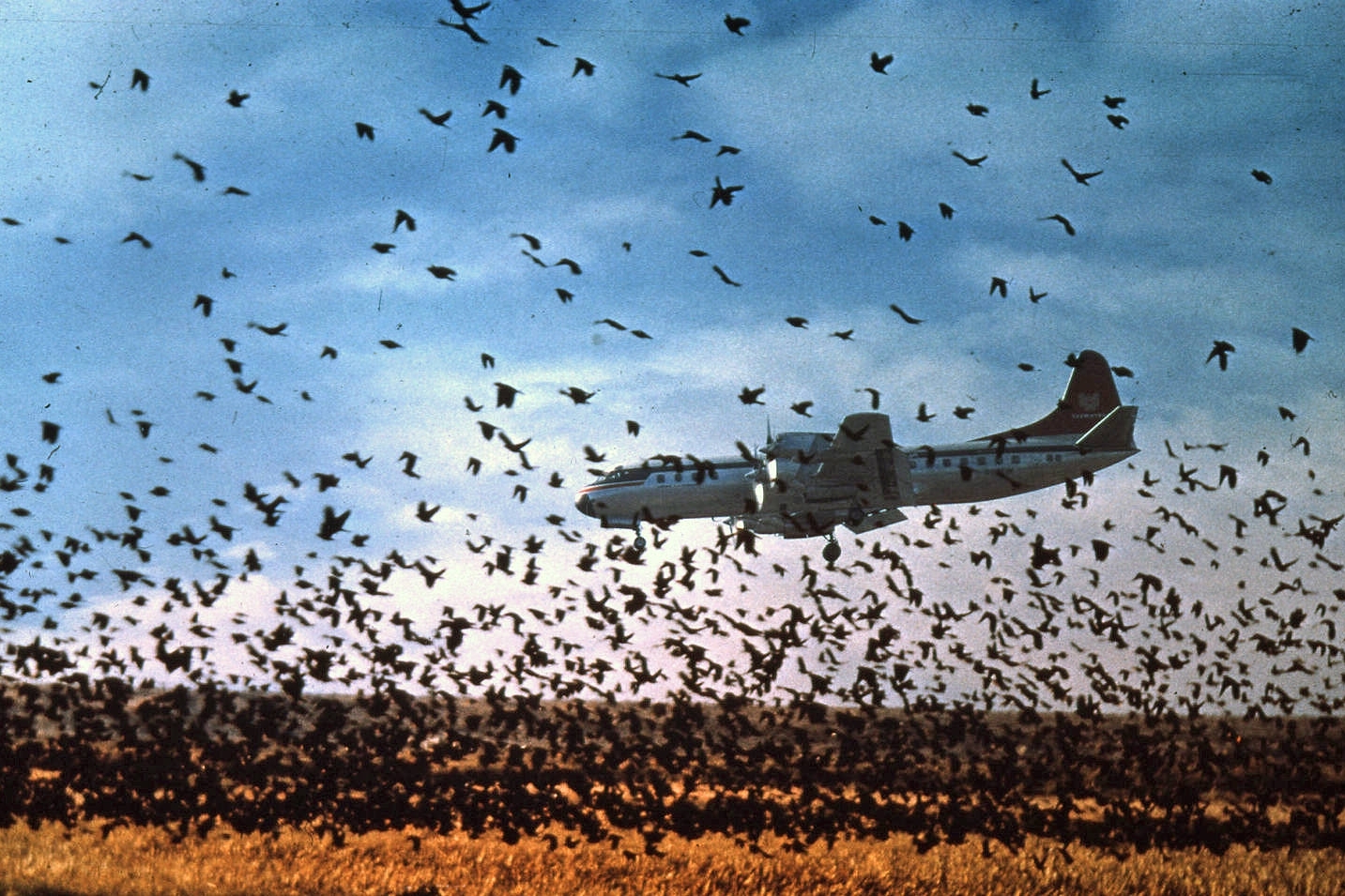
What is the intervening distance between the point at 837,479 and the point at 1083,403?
28.4 m

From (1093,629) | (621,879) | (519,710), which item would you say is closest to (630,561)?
(519,710)

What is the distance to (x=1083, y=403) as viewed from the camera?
248 feet

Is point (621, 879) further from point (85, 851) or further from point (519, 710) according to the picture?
point (85, 851)

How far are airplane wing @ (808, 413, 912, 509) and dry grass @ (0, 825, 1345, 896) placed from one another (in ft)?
69.3

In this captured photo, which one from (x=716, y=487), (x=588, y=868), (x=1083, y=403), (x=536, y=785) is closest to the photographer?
(x=588, y=868)

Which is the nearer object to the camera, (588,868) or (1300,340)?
(1300,340)

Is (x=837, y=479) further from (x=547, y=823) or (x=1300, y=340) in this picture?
(x=1300, y=340)

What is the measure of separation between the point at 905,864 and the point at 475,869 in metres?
11.0

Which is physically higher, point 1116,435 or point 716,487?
point 1116,435

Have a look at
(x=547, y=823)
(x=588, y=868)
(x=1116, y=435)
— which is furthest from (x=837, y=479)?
(x=588, y=868)

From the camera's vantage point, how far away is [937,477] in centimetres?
5844

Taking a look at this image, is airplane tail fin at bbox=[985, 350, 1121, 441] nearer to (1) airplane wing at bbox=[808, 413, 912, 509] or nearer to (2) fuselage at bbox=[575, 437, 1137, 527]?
(2) fuselage at bbox=[575, 437, 1137, 527]

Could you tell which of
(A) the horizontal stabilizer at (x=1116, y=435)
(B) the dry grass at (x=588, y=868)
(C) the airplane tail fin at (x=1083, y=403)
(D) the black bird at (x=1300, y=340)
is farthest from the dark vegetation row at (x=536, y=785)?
(C) the airplane tail fin at (x=1083, y=403)

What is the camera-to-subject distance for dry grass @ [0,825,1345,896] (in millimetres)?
28188
